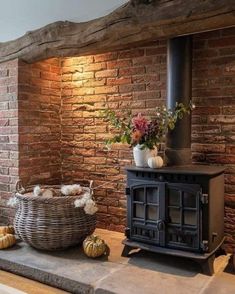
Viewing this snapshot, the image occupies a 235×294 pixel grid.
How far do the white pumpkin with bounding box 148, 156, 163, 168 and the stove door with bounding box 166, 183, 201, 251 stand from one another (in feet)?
0.59

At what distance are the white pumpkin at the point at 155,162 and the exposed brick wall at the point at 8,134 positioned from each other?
1.45 meters


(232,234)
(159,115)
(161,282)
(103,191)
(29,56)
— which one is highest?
(29,56)

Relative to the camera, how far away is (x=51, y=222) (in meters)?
2.62

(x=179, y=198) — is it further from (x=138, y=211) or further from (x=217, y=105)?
(x=217, y=105)

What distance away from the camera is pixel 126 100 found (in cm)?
318

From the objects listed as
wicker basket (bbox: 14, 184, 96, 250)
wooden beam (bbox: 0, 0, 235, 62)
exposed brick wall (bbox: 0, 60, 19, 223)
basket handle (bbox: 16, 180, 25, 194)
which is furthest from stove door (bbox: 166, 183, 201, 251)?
exposed brick wall (bbox: 0, 60, 19, 223)

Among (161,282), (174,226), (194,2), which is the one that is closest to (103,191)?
(174,226)

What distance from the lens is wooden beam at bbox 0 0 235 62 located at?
213 centimetres

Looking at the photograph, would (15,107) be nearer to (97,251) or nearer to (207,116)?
(97,251)

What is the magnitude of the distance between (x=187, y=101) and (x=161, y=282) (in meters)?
1.36

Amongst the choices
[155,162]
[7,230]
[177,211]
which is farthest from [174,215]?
[7,230]

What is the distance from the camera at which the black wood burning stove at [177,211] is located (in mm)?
2273

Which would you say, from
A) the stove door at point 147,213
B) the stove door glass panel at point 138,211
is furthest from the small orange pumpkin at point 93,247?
the stove door glass panel at point 138,211

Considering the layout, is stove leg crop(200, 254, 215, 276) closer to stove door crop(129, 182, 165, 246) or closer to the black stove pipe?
stove door crop(129, 182, 165, 246)
